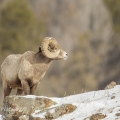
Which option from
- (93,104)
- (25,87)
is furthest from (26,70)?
(93,104)

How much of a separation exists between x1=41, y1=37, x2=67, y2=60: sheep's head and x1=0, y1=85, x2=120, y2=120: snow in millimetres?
2697

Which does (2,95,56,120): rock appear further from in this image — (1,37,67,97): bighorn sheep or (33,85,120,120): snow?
(1,37,67,97): bighorn sheep

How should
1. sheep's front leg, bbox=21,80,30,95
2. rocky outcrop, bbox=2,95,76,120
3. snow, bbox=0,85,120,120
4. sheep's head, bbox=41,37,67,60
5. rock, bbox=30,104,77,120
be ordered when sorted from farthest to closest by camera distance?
sheep's head, bbox=41,37,67,60
sheep's front leg, bbox=21,80,30,95
rocky outcrop, bbox=2,95,76,120
rock, bbox=30,104,77,120
snow, bbox=0,85,120,120

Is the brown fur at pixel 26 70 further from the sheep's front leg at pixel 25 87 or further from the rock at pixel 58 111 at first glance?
the rock at pixel 58 111

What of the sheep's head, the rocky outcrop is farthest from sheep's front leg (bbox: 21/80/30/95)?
the rocky outcrop

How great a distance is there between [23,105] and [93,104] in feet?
5.35

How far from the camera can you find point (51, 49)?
15.3m

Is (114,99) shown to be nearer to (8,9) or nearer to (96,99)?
(96,99)

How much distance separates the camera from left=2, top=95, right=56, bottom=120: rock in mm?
12367

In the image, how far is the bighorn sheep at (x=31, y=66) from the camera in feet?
49.0

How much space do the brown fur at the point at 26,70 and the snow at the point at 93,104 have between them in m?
2.46

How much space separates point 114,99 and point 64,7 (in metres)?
52.4

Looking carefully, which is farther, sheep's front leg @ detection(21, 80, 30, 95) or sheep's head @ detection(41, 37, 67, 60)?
sheep's head @ detection(41, 37, 67, 60)

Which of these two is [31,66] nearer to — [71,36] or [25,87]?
[25,87]
